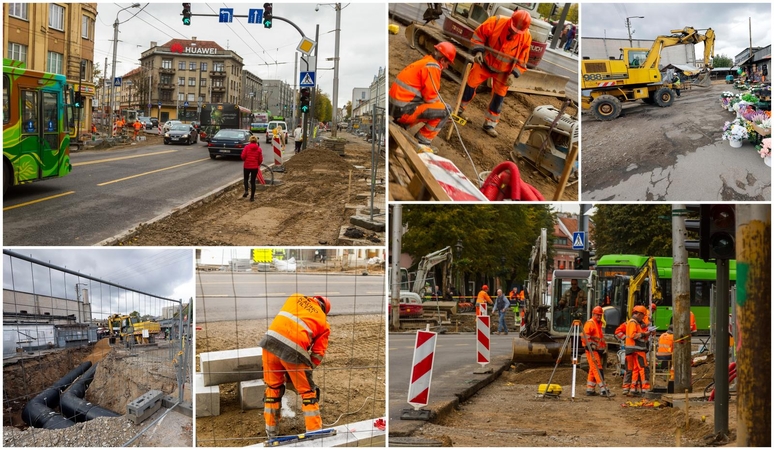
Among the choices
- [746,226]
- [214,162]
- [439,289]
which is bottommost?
[439,289]

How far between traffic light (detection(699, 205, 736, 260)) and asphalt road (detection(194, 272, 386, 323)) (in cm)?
309

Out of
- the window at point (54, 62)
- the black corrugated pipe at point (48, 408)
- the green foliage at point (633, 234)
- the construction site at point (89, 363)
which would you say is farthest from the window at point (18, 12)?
the green foliage at point (633, 234)

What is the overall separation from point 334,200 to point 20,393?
9.61m

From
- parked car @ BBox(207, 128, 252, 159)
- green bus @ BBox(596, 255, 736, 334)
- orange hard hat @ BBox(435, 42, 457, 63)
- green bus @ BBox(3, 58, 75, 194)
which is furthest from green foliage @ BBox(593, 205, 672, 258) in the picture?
orange hard hat @ BBox(435, 42, 457, 63)

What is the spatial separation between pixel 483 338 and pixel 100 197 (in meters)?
8.10

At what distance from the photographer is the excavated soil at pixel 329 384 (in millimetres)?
7078

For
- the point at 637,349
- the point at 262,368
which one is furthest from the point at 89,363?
the point at 637,349

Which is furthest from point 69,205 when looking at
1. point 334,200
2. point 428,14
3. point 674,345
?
point 674,345

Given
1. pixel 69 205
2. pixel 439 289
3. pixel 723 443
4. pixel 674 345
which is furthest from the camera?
pixel 439 289

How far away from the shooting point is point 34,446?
666 centimetres

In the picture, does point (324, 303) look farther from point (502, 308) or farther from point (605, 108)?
point (502, 308)

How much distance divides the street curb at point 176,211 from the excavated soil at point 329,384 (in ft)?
12.7

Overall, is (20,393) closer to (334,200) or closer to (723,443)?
(723,443)

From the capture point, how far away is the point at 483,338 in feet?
36.7
